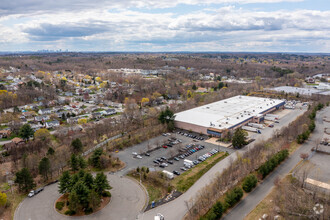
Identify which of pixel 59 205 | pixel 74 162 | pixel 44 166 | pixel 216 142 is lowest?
pixel 216 142

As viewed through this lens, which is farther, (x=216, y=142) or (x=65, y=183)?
(x=216, y=142)

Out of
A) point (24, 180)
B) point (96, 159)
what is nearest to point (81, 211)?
point (24, 180)

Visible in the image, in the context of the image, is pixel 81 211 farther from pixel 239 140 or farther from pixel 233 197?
pixel 239 140

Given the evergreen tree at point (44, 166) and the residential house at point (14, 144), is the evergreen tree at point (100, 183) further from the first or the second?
the residential house at point (14, 144)

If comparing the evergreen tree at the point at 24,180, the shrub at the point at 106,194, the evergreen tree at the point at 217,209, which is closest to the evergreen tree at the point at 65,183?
the shrub at the point at 106,194

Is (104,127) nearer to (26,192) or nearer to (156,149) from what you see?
(156,149)

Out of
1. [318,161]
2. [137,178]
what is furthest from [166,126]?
[318,161]
